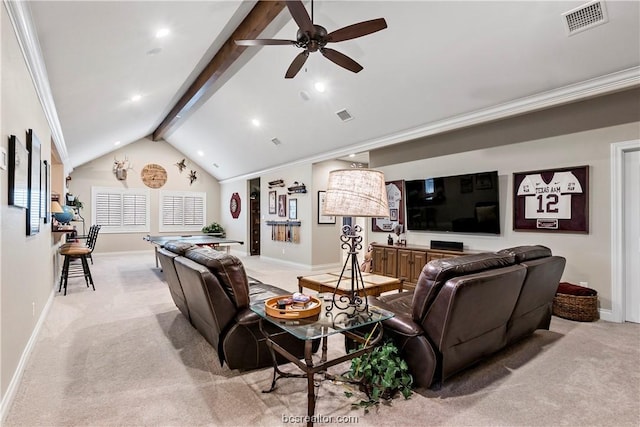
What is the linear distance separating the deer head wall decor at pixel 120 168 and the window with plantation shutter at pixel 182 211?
117 centimetres

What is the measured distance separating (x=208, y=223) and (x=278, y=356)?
9.58 m

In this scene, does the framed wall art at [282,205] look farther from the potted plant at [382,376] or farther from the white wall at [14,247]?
the potted plant at [382,376]

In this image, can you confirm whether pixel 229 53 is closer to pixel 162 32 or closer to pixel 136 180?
pixel 162 32

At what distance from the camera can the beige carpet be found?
188cm

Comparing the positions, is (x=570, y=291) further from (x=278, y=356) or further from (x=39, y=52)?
(x=39, y=52)

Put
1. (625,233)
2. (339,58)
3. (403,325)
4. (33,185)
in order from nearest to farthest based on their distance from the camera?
(403,325)
(33,185)
(339,58)
(625,233)

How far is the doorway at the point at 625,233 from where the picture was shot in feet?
11.5

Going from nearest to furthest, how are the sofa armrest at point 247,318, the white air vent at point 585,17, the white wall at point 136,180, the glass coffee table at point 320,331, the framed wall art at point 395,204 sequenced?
the glass coffee table at point 320,331
the sofa armrest at point 247,318
the white air vent at point 585,17
the framed wall art at point 395,204
the white wall at point 136,180

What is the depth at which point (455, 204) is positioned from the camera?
486cm

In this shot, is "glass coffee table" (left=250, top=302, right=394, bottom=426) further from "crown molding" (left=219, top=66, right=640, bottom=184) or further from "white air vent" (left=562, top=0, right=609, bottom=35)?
"crown molding" (left=219, top=66, right=640, bottom=184)

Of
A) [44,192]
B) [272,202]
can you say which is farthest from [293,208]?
[44,192]

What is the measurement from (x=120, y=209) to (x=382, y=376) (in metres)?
10.1

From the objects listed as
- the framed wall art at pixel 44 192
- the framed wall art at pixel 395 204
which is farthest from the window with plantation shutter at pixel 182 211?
the framed wall art at pixel 395 204

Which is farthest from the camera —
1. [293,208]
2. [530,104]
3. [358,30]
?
[293,208]
